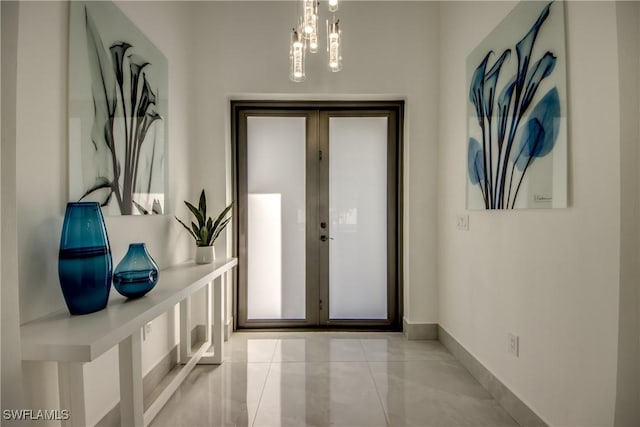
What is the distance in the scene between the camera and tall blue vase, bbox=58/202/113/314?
1205 mm

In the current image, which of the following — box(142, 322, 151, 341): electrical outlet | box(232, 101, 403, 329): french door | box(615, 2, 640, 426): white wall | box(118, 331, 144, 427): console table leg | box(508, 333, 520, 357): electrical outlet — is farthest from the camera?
box(232, 101, 403, 329): french door

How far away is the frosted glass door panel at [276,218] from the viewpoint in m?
3.12

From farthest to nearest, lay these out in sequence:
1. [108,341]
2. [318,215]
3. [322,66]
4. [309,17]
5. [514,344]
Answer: [318,215], [322,66], [514,344], [309,17], [108,341]

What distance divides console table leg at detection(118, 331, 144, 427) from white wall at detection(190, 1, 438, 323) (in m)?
1.67

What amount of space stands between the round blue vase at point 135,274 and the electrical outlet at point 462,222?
6.75 ft

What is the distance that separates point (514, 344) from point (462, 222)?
2.99 ft

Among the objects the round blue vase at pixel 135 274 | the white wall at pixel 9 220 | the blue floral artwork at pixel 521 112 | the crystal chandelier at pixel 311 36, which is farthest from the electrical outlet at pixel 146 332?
the blue floral artwork at pixel 521 112

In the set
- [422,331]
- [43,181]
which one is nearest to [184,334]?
[43,181]

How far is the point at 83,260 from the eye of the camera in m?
1.21

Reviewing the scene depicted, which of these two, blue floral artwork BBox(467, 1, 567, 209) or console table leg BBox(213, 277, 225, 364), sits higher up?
blue floral artwork BBox(467, 1, 567, 209)

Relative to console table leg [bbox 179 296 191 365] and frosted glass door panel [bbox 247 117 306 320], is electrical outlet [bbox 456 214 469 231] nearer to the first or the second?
frosted glass door panel [bbox 247 117 306 320]

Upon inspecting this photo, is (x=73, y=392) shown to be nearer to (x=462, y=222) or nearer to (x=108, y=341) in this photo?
(x=108, y=341)

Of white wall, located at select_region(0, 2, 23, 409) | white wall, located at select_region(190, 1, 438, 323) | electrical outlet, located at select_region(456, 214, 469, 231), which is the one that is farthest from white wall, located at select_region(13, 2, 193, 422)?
electrical outlet, located at select_region(456, 214, 469, 231)

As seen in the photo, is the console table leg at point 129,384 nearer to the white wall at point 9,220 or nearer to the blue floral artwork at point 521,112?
the white wall at point 9,220
